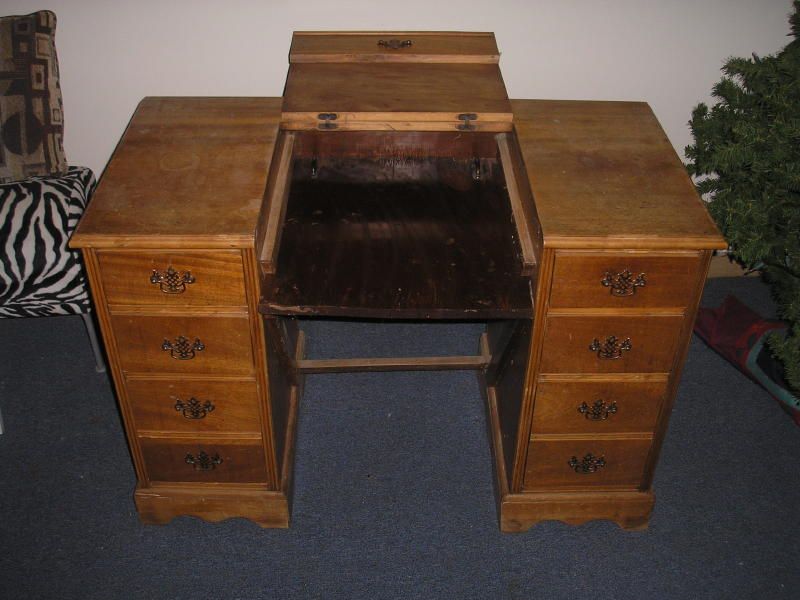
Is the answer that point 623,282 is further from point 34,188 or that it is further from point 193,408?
point 34,188

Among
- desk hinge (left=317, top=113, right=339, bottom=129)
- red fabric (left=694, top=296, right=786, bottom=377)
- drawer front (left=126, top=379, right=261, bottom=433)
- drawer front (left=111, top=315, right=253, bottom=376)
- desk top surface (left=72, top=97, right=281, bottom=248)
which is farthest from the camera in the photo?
red fabric (left=694, top=296, right=786, bottom=377)

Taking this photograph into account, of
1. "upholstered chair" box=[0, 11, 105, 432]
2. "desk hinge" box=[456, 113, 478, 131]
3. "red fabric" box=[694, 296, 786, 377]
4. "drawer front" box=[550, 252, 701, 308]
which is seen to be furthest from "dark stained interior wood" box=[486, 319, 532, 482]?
A: "upholstered chair" box=[0, 11, 105, 432]

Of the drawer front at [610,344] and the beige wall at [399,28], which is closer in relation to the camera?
the drawer front at [610,344]

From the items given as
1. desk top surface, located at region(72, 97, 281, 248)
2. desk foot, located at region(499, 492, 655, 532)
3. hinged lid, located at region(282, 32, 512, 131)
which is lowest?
desk foot, located at region(499, 492, 655, 532)

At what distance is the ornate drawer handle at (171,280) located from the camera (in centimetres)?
168

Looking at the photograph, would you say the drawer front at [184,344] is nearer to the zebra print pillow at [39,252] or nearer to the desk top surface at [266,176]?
the desk top surface at [266,176]

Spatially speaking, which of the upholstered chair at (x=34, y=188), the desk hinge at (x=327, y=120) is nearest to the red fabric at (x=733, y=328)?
the desk hinge at (x=327, y=120)

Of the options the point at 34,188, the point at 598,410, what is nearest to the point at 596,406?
the point at 598,410

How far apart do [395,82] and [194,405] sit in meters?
1.00

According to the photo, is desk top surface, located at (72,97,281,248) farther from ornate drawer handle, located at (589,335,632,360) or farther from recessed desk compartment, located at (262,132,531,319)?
ornate drawer handle, located at (589,335,632,360)

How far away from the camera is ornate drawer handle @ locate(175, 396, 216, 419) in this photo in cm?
192

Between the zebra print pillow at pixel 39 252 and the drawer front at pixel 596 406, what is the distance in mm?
1372

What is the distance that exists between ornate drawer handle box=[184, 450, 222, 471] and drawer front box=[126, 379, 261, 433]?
0.31ft

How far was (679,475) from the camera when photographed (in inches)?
92.0
